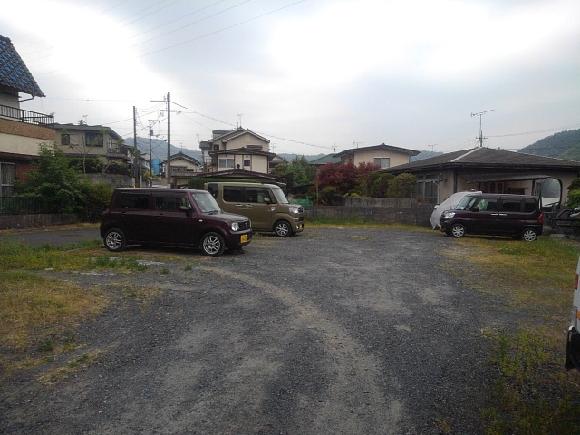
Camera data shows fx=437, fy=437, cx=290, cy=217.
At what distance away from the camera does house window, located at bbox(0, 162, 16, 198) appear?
1794 cm

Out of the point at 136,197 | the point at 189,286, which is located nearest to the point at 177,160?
the point at 136,197

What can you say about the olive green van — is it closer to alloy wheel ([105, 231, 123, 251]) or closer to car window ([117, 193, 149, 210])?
car window ([117, 193, 149, 210])

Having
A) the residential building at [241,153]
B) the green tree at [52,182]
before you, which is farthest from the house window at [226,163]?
the green tree at [52,182]

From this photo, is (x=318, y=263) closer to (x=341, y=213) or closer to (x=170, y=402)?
(x=170, y=402)

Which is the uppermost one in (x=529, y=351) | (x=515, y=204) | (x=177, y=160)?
(x=177, y=160)

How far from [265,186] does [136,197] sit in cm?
550

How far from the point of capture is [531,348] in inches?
183

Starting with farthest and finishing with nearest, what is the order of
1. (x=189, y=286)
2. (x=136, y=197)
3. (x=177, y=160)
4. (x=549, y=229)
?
(x=177, y=160) → (x=549, y=229) → (x=136, y=197) → (x=189, y=286)

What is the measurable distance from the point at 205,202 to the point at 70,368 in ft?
24.5

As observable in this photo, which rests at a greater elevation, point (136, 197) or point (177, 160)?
point (177, 160)

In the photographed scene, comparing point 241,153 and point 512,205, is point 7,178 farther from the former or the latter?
point 241,153

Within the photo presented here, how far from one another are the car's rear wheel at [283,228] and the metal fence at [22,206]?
33.0 ft

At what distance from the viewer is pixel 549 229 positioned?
1852cm

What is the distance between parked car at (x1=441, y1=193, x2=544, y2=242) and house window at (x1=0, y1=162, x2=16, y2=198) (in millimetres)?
17700
